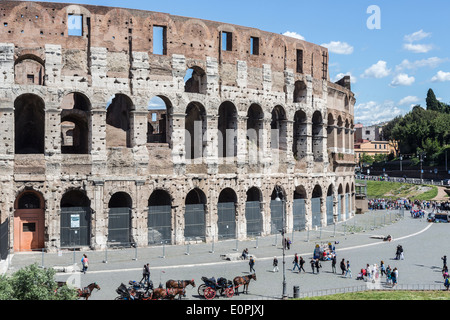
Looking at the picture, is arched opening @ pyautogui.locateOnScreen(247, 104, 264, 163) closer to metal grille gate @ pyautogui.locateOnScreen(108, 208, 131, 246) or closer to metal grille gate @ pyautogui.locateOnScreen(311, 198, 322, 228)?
metal grille gate @ pyautogui.locateOnScreen(311, 198, 322, 228)

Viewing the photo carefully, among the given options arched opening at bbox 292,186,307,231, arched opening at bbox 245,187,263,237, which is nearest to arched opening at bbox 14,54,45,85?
arched opening at bbox 245,187,263,237

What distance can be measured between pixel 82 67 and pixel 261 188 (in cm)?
1589

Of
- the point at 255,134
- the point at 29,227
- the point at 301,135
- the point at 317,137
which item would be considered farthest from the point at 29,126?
the point at 317,137

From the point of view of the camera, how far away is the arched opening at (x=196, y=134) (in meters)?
36.2

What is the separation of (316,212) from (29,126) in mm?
24671

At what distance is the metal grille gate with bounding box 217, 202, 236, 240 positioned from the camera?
1439 inches

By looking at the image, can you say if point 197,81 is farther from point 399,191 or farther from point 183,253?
point 399,191

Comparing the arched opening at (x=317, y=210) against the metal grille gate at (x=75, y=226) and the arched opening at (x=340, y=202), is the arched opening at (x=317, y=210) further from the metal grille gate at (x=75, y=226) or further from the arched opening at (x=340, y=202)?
the metal grille gate at (x=75, y=226)

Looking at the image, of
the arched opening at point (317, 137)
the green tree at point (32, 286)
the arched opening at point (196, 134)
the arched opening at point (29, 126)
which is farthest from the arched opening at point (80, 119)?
the arched opening at point (317, 137)

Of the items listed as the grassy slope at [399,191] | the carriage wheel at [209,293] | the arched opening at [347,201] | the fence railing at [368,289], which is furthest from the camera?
the grassy slope at [399,191]

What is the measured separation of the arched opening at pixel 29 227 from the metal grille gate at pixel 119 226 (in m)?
4.12

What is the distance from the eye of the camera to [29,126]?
36094mm
